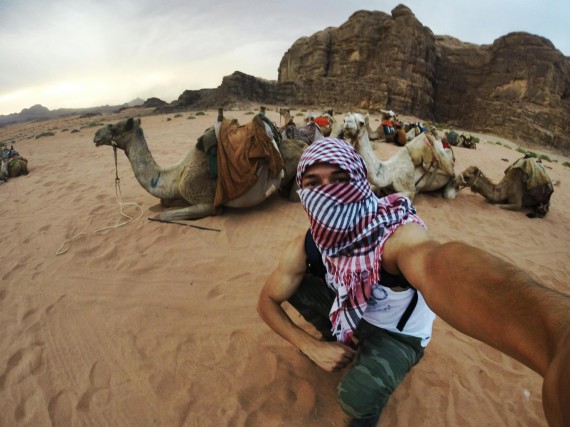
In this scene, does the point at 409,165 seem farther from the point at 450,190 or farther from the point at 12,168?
the point at 12,168

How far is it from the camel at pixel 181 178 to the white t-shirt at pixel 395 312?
297 cm

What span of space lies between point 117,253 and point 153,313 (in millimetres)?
1341

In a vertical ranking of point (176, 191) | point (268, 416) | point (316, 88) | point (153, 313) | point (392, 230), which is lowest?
point (268, 416)

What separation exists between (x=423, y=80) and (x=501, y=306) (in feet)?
129

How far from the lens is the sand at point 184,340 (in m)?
2.03

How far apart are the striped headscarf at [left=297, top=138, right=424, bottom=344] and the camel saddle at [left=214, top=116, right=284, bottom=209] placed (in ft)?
8.37

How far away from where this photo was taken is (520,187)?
5.71 meters

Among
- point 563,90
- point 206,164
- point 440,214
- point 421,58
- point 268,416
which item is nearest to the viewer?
point 268,416

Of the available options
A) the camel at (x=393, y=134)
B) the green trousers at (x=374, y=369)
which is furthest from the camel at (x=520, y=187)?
the camel at (x=393, y=134)

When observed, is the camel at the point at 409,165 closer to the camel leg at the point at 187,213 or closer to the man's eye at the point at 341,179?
the camel leg at the point at 187,213

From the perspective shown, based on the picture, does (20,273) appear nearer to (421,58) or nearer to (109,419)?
(109,419)

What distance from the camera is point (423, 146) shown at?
542 cm

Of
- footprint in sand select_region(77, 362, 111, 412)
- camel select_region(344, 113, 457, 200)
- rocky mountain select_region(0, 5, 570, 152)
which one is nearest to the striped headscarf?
footprint in sand select_region(77, 362, 111, 412)

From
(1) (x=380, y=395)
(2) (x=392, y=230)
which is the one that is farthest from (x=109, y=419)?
→ (2) (x=392, y=230)
